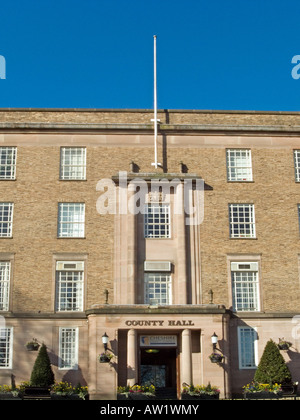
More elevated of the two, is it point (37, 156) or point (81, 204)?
point (37, 156)

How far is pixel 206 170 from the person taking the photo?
38875 millimetres

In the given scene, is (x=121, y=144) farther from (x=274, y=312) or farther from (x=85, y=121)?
(x=274, y=312)

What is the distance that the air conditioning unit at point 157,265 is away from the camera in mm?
36719

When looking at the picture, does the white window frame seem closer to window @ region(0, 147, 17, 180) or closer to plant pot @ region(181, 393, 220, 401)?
window @ region(0, 147, 17, 180)

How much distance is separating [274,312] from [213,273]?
A: 393 cm

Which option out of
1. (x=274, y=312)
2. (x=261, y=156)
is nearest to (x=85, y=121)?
(x=261, y=156)

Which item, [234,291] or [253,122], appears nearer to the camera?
[234,291]

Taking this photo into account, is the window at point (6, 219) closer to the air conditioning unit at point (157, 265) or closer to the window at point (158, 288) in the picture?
the air conditioning unit at point (157, 265)

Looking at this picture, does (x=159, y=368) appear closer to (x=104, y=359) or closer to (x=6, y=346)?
(x=104, y=359)

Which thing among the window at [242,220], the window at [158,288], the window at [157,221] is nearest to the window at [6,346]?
the window at [158,288]

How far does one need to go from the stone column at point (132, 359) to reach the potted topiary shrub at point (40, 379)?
3964 mm

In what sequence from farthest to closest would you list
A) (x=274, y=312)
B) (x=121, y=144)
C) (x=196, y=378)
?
1. (x=121, y=144)
2. (x=274, y=312)
3. (x=196, y=378)

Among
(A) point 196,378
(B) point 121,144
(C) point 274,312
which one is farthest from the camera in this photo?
(B) point 121,144

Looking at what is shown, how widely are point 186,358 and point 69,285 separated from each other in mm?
7799
